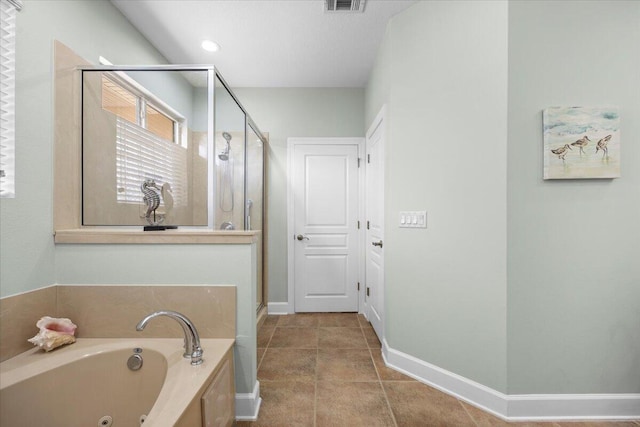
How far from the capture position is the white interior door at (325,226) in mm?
3254

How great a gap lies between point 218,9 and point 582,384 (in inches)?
130

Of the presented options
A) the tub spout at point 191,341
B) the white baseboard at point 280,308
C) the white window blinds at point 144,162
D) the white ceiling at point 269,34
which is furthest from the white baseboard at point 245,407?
the white ceiling at point 269,34

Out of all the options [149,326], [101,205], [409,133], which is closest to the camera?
[149,326]

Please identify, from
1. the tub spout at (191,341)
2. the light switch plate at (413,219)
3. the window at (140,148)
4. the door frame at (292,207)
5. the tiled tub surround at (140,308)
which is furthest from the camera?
the door frame at (292,207)

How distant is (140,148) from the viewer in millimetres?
1865

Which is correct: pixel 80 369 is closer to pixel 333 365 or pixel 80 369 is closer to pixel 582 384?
pixel 333 365

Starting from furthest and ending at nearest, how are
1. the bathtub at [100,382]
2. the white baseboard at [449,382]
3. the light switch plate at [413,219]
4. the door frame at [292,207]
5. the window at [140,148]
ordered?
the door frame at [292,207]
the light switch plate at [413,219]
the window at [140,148]
the white baseboard at [449,382]
the bathtub at [100,382]

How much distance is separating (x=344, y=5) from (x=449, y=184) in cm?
146

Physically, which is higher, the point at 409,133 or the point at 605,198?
the point at 409,133

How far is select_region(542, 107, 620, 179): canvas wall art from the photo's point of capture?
154 cm

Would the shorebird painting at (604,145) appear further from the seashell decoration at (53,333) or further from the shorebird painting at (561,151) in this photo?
the seashell decoration at (53,333)

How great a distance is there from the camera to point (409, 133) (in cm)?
203

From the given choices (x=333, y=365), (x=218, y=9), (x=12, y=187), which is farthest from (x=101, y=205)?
(x=333, y=365)

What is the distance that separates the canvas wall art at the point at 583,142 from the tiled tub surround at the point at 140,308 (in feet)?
6.27
